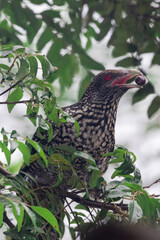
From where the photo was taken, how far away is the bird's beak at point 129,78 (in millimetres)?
2914

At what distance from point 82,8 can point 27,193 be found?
77.3 inches

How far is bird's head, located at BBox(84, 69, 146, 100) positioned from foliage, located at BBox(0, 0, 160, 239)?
0.18 m

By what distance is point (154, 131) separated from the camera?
6812 mm

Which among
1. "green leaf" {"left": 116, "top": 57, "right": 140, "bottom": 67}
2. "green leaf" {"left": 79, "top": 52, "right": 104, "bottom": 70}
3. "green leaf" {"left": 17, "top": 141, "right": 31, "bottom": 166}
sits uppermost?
"green leaf" {"left": 116, "top": 57, "right": 140, "bottom": 67}

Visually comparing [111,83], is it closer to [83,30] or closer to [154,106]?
[154,106]

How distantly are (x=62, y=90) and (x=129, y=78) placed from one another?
33.3 inches

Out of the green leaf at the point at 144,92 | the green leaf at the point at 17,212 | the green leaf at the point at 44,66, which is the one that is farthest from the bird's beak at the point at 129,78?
the green leaf at the point at 17,212

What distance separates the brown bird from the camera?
2834 millimetres

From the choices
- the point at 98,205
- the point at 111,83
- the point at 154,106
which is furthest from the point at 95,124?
the point at 98,205

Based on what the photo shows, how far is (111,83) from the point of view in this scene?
10.4 ft

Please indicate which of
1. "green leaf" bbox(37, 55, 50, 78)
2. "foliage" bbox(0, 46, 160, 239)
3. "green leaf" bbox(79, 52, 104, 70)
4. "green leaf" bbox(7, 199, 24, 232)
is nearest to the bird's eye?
"green leaf" bbox(79, 52, 104, 70)

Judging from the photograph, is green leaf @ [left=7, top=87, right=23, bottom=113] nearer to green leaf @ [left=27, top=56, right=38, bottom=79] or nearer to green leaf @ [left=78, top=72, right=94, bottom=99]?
green leaf @ [left=27, top=56, right=38, bottom=79]

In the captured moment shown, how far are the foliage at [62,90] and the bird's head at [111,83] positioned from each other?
18cm

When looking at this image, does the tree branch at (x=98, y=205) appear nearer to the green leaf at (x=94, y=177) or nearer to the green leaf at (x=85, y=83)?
the green leaf at (x=94, y=177)
